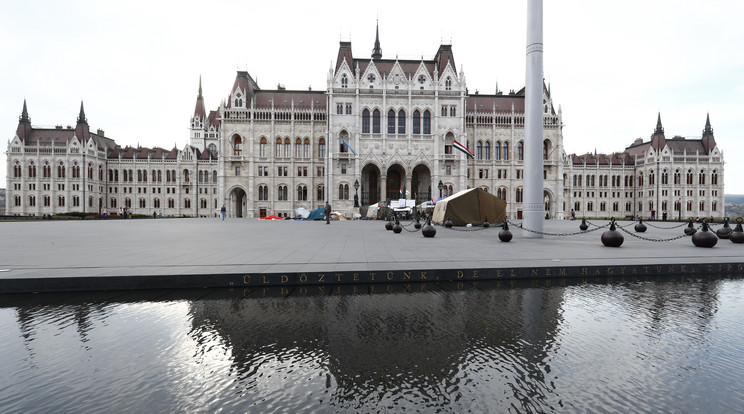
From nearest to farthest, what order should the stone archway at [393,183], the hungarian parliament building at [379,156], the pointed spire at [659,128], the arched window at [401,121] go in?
the hungarian parliament building at [379,156] → the arched window at [401,121] → the stone archway at [393,183] → the pointed spire at [659,128]

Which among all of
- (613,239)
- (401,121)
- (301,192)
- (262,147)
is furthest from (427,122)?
(613,239)

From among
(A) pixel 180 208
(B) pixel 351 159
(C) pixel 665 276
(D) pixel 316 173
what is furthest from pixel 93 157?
(C) pixel 665 276

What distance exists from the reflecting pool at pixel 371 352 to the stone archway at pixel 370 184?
48.1 meters

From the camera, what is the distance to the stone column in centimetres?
1454

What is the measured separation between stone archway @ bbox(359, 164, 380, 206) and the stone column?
38.8 metres

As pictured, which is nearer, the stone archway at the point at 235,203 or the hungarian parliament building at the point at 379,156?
the hungarian parliament building at the point at 379,156

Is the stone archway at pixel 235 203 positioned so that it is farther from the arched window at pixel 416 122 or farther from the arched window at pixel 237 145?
the arched window at pixel 416 122

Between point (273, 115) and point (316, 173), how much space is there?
11.5 m

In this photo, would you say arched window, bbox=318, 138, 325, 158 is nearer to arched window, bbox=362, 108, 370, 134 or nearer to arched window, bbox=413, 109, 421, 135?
arched window, bbox=362, 108, 370, 134

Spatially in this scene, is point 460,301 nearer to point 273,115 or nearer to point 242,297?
point 242,297

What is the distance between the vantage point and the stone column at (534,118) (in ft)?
47.7

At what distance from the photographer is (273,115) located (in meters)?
55.4

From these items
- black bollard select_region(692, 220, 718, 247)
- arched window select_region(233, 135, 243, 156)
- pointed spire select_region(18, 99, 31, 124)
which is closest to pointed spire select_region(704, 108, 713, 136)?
black bollard select_region(692, 220, 718, 247)

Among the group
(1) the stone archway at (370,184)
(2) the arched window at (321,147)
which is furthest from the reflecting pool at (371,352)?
(2) the arched window at (321,147)
